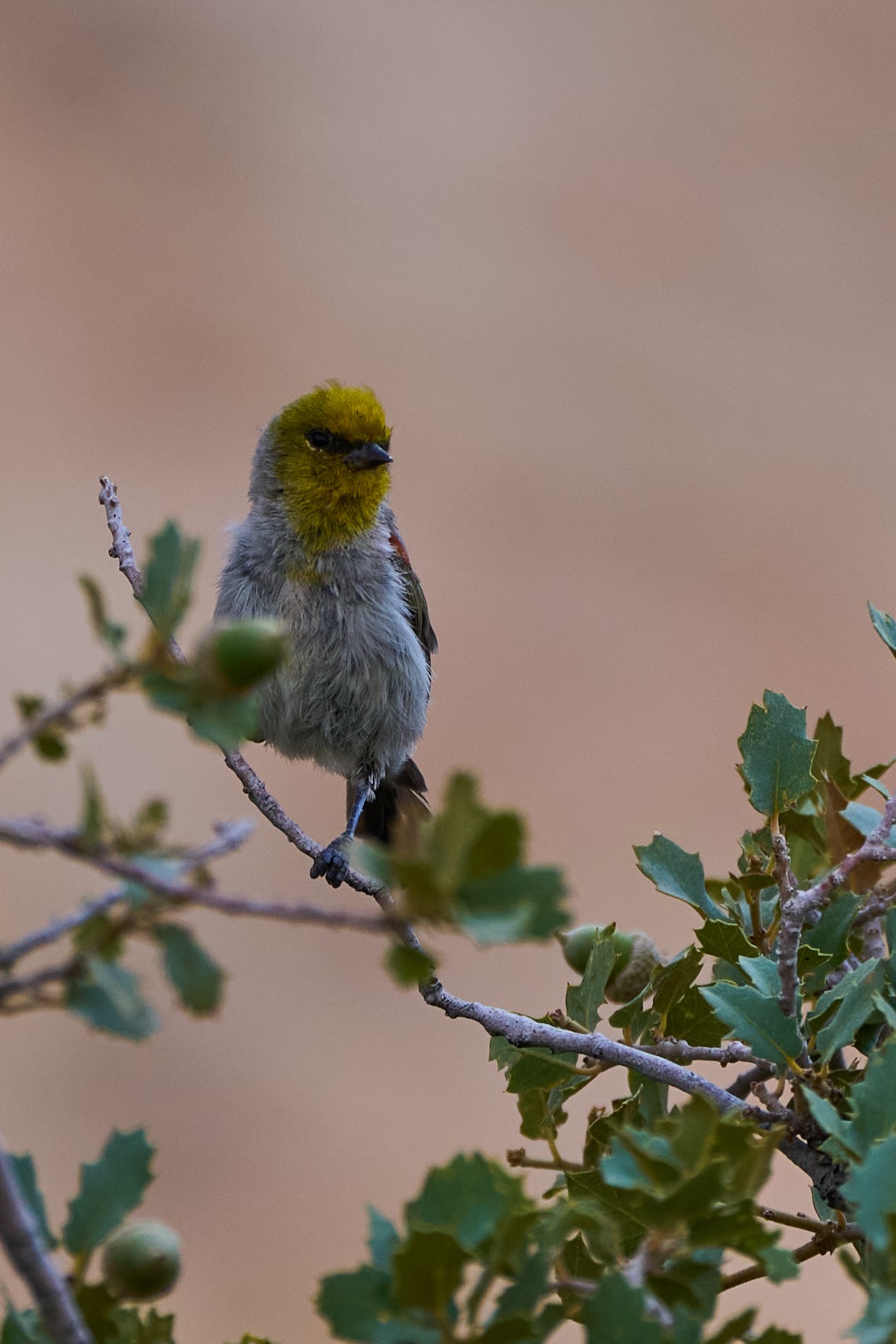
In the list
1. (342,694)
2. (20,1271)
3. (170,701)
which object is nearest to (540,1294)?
(20,1271)

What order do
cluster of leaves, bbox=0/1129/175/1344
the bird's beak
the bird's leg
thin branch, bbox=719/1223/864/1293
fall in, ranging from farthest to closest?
the bird's beak < the bird's leg < thin branch, bbox=719/1223/864/1293 < cluster of leaves, bbox=0/1129/175/1344

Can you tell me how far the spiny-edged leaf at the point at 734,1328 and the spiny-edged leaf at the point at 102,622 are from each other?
1.52 feet

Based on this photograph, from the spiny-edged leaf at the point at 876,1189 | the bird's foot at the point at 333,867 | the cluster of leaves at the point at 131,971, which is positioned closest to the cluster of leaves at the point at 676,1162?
the spiny-edged leaf at the point at 876,1189

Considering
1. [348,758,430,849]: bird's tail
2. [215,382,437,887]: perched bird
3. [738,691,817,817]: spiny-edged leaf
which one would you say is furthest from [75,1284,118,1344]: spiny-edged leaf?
[348,758,430,849]: bird's tail

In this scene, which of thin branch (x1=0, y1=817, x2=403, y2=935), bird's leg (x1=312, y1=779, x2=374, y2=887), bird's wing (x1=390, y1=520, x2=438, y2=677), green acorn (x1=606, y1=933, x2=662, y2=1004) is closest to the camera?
thin branch (x1=0, y1=817, x2=403, y2=935)

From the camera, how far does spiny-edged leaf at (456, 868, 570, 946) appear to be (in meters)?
0.58

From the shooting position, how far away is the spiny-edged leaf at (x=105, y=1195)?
2.68ft

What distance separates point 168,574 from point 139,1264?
0.47 meters

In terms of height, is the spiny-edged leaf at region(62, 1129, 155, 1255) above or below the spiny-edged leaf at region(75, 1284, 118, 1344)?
above

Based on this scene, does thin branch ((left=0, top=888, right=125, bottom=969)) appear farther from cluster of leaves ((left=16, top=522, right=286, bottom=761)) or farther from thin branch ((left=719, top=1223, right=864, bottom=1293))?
thin branch ((left=719, top=1223, right=864, bottom=1293))

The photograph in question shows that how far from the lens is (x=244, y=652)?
0.64 m

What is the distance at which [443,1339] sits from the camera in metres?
0.70

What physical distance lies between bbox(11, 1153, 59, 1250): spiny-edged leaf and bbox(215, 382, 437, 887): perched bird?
2.20 m

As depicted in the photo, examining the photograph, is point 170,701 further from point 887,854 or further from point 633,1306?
point 887,854
